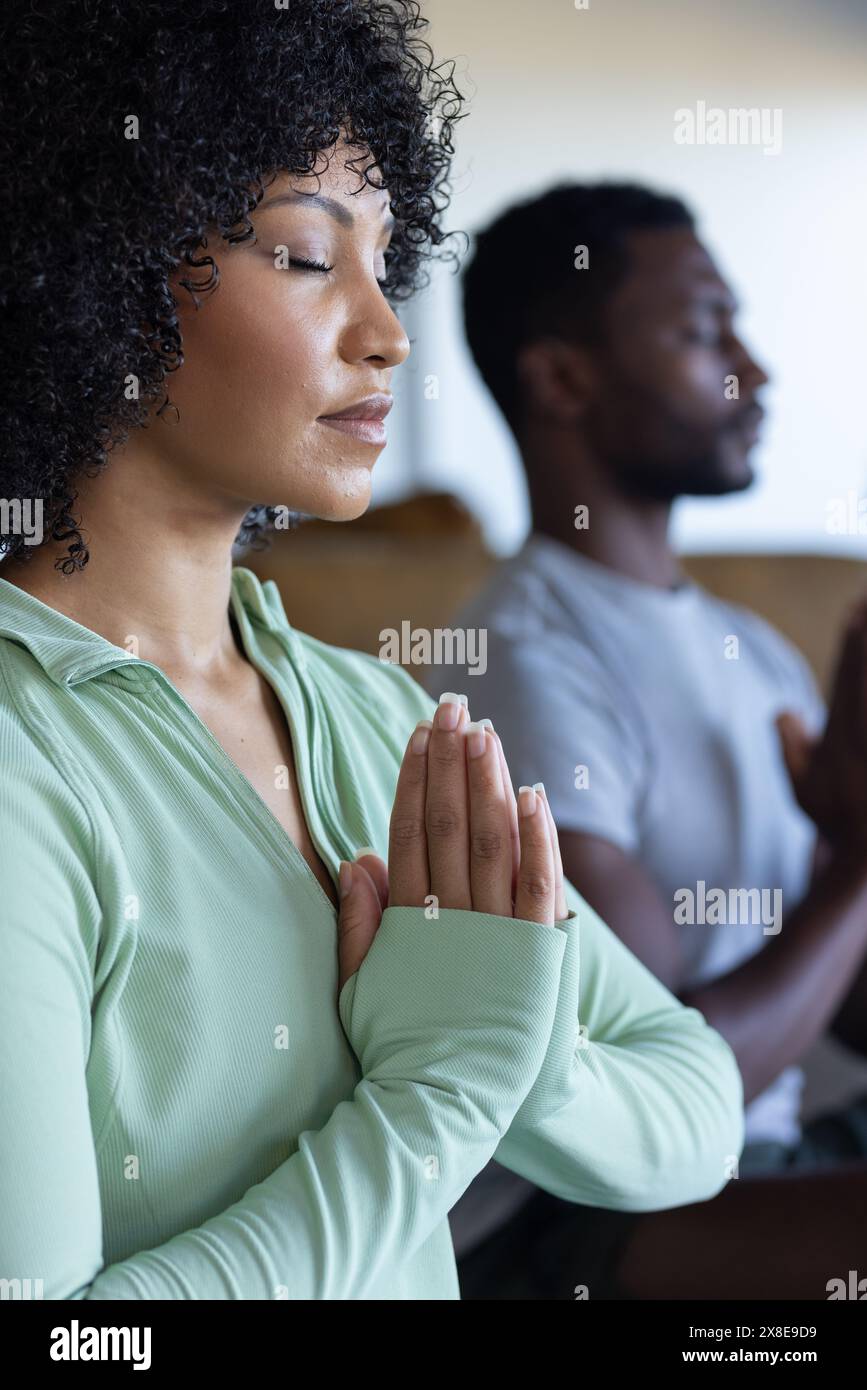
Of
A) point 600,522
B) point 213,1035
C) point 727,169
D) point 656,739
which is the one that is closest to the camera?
point 213,1035

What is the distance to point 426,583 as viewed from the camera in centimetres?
201

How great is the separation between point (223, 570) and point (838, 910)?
73 cm

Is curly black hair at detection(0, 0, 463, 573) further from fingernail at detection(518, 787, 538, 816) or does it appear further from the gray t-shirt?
the gray t-shirt

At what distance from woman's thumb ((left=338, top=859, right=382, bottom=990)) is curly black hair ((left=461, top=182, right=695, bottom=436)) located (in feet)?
2.85

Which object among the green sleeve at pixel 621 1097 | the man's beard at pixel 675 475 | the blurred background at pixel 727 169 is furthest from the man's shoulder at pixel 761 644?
the blurred background at pixel 727 169

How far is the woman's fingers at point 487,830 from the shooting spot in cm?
62

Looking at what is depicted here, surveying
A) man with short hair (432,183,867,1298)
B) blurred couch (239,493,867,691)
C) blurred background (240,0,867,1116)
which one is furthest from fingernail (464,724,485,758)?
blurred background (240,0,867,1116)

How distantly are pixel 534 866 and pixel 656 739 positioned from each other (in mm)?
682

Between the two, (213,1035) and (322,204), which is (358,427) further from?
(213,1035)

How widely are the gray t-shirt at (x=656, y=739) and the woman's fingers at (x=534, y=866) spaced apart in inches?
20.6

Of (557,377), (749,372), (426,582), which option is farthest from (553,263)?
Answer: (426,582)

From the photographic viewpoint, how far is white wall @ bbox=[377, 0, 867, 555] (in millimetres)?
2830
